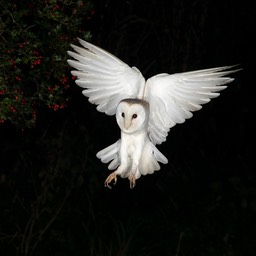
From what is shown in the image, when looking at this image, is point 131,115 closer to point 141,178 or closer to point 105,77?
point 105,77

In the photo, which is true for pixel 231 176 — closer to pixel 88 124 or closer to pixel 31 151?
pixel 88 124

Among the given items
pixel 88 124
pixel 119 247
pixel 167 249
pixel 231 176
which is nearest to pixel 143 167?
pixel 119 247

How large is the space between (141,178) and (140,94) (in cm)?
277

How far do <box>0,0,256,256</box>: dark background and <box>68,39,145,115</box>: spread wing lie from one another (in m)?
1.84

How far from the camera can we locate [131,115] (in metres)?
2.09

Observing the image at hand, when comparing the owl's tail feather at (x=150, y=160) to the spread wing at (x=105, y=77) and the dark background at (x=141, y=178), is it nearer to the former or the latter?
the spread wing at (x=105, y=77)

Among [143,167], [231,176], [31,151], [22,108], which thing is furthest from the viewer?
[231,176]

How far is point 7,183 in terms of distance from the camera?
5164 mm

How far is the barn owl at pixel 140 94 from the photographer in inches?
89.6

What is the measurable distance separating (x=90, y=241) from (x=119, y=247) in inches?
9.9

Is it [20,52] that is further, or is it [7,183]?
[7,183]

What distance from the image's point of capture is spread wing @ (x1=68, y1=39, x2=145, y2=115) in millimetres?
2359

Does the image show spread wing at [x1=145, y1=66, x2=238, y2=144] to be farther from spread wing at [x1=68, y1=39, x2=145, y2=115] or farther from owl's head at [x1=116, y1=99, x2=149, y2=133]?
owl's head at [x1=116, y1=99, x2=149, y2=133]

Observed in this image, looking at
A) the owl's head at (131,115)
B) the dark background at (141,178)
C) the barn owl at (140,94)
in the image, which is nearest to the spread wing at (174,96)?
the barn owl at (140,94)
